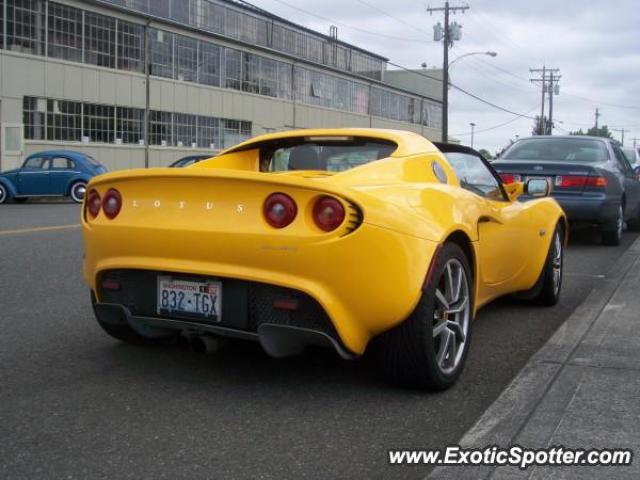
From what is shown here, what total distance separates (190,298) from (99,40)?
99.7 ft

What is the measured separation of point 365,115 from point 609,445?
169ft

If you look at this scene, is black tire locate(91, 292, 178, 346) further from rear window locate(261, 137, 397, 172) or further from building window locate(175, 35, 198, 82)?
building window locate(175, 35, 198, 82)

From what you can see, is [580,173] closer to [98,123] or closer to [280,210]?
[280,210]

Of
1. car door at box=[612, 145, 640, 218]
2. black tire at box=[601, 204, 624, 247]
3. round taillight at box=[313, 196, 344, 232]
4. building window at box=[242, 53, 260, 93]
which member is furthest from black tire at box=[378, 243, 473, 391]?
building window at box=[242, 53, 260, 93]

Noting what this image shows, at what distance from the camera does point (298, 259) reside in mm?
3234

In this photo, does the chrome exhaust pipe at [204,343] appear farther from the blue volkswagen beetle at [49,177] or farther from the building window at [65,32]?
the building window at [65,32]

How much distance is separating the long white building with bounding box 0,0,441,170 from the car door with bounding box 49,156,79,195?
26.8 ft

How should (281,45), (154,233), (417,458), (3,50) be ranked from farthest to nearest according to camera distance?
(281,45) → (3,50) → (154,233) → (417,458)

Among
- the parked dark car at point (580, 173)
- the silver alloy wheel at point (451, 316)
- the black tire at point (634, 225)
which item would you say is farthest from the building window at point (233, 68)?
the silver alloy wheel at point (451, 316)

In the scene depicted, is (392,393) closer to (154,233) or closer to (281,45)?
(154,233)

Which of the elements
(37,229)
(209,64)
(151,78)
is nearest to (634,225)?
(37,229)

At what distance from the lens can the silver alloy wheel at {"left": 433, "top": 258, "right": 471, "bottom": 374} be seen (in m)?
3.71

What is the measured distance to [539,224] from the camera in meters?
5.43

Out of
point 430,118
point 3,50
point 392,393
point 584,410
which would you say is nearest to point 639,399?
point 584,410
